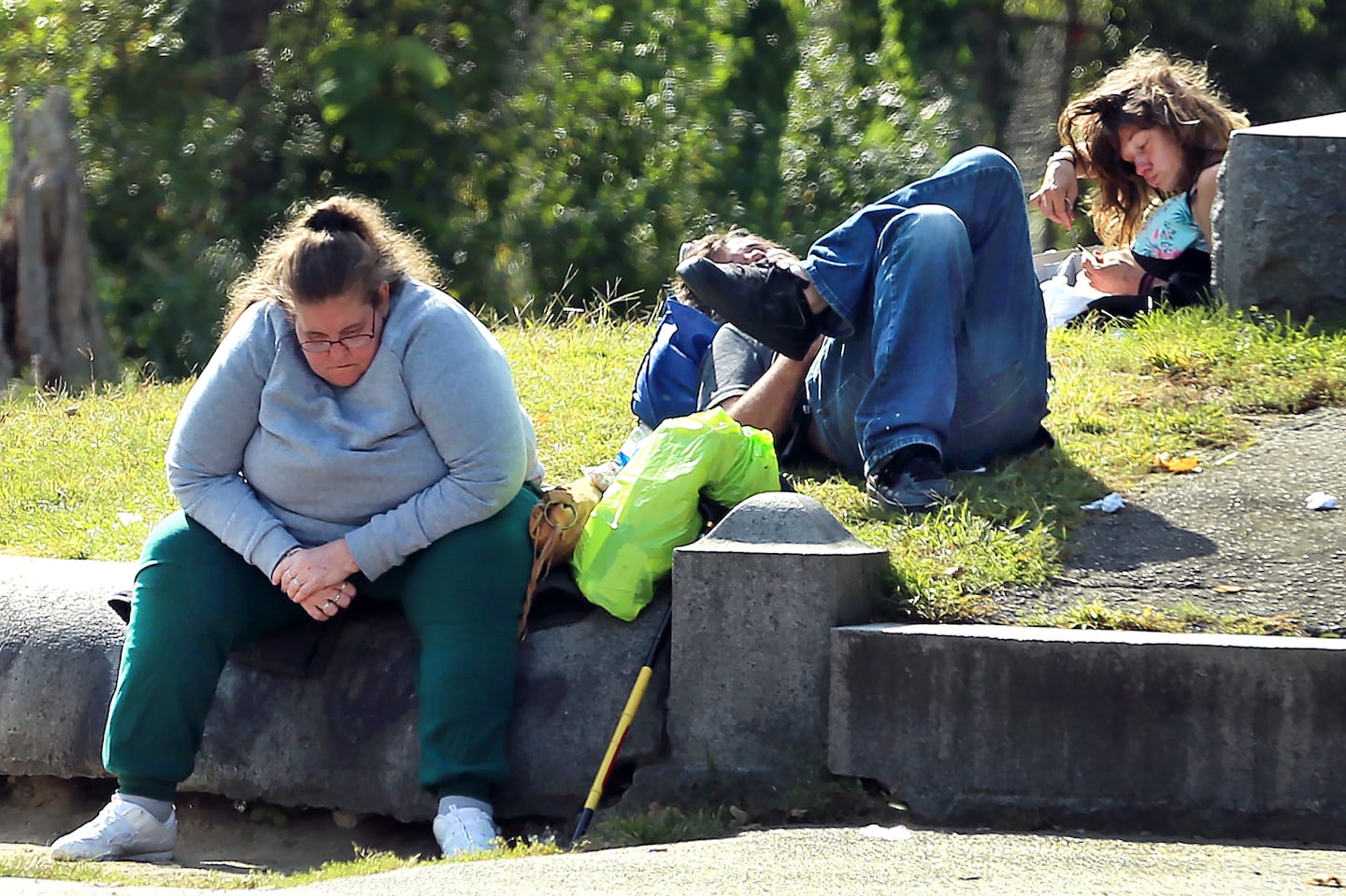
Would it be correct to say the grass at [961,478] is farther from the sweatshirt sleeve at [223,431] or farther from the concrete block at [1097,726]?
the sweatshirt sleeve at [223,431]

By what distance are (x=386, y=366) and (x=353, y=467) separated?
0.23 m

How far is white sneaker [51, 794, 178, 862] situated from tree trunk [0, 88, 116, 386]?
746cm

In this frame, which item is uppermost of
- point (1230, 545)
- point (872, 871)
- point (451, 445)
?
point (451, 445)

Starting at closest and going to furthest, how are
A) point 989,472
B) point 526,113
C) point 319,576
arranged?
point 319,576 → point 989,472 → point 526,113

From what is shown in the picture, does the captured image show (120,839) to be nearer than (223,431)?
Yes

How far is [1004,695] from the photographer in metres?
3.40

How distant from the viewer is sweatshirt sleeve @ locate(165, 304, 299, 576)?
150 inches

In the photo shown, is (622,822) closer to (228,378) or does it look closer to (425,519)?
(425,519)

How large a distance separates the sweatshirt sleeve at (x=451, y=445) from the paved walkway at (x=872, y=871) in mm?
752

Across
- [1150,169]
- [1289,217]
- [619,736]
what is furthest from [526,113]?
[619,736]

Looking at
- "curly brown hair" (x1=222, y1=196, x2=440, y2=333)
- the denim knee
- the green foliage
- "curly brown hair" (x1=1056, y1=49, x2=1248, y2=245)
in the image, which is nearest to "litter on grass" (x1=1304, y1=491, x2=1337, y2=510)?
the denim knee

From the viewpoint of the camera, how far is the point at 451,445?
377cm

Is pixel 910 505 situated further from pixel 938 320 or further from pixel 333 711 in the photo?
pixel 333 711

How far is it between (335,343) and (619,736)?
1028 mm
